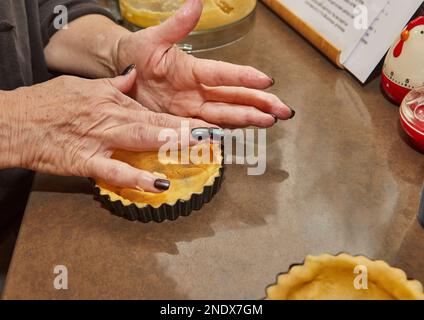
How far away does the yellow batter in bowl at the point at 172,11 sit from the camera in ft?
4.34

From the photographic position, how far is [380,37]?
3.86 ft

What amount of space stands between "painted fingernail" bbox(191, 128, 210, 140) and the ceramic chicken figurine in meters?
0.46

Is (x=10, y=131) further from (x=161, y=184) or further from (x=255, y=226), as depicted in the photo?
(x=255, y=226)

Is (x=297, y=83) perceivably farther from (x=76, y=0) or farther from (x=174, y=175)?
(x=76, y=0)

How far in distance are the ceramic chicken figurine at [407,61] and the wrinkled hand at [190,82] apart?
0.86 ft

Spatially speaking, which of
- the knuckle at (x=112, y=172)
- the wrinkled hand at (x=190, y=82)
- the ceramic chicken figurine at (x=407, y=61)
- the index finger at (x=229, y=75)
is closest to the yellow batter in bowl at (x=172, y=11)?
the wrinkled hand at (x=190, y=82)

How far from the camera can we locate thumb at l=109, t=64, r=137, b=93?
1008mm

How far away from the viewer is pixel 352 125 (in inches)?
44.1

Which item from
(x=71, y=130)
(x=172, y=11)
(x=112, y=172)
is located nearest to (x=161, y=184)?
(x=112, y=172)

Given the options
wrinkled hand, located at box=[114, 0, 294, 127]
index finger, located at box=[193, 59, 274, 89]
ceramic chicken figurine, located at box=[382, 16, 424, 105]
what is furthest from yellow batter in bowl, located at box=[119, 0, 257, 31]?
ceramic chicken figurine, located at box=[382, 16, 424, 105]

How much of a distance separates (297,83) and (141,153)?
1.56ft

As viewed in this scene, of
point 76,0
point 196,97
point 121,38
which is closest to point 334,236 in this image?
point 196,97

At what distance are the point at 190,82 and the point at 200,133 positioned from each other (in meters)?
0.19

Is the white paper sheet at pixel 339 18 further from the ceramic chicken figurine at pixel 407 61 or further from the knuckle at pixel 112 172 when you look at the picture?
the knuckle at pixel 112 172
